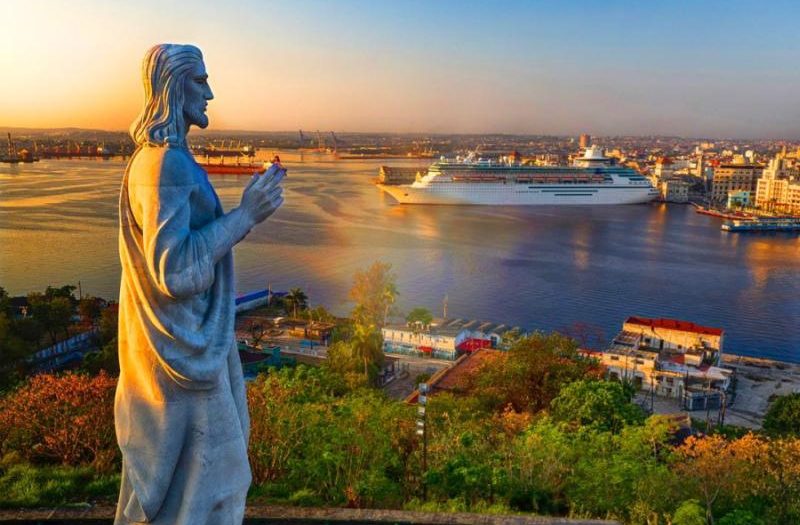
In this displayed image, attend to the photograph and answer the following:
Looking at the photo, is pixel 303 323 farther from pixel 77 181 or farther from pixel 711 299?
pixel 77 181

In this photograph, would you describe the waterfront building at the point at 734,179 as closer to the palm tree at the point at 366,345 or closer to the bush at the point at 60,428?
the palm tree at the point at 366,345

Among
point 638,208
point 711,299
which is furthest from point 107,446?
point 638,208

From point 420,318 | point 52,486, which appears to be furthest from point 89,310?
point 52,486

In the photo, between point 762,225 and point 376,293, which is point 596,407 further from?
point 762,225

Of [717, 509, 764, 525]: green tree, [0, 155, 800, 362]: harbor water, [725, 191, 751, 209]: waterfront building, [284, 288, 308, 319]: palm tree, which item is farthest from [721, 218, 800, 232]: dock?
[717, 509, 764, 525]: green tree

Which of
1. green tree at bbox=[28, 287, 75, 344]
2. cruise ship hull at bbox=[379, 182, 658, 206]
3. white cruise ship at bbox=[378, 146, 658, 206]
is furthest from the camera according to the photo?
white cruise ship at bbox=[378, 146, 658, 206]

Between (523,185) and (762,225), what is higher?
Answer: (523,185)

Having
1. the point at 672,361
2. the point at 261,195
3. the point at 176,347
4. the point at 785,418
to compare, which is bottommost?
the point at 672,361

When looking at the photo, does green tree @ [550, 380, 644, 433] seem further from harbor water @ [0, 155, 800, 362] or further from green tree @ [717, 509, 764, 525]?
harbor water @ [0, 155, 800, 362]
